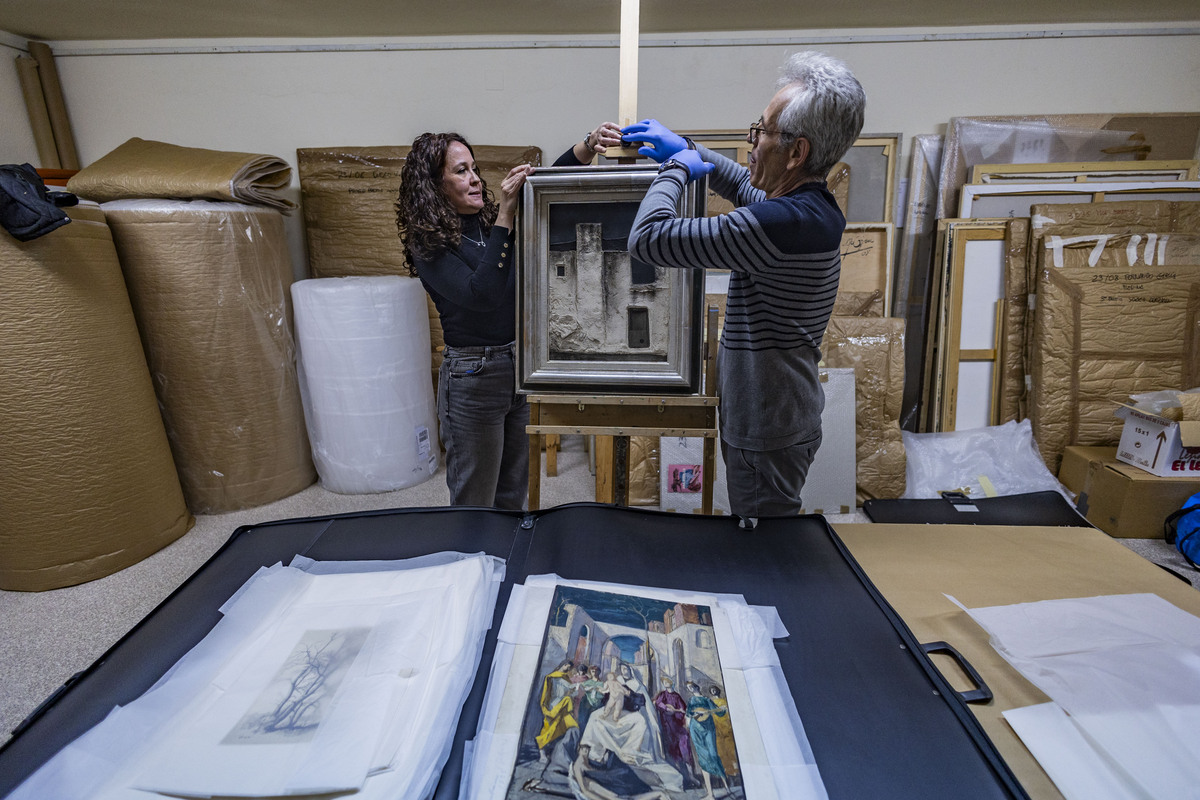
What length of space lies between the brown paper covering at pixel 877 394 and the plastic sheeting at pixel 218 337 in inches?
90.3

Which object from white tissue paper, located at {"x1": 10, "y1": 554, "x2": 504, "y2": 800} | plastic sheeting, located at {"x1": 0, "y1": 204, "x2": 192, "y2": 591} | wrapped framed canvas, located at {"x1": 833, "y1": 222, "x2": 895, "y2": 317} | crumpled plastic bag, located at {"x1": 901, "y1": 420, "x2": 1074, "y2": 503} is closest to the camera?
white tissue paper, located at {"x1": 10, "y1": 554, "x2": 504, "y2": 800}

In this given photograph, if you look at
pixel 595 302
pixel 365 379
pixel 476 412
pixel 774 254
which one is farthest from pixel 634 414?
pixel 365 379

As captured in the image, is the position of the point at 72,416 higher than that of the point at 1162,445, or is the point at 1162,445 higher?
the point at 72,416

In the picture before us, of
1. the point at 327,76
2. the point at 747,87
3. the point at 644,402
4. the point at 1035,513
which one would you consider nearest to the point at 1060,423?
the point at 1035,513

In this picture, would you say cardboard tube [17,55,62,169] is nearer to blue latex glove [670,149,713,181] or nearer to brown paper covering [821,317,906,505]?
blue latex glove [670,149,713,181]

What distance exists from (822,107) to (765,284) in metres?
0.31

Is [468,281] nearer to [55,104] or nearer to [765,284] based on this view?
[765,284]

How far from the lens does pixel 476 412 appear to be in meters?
1.48

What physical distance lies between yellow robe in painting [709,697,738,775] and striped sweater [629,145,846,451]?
67cm

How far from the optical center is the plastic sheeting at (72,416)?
1.66 meters

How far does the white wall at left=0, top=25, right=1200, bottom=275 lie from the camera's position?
8.03ft

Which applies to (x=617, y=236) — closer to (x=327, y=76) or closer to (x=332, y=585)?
(x=332, y=585)

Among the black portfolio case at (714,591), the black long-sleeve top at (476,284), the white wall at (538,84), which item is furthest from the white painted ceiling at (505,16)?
the black portfolio case at (714,591)

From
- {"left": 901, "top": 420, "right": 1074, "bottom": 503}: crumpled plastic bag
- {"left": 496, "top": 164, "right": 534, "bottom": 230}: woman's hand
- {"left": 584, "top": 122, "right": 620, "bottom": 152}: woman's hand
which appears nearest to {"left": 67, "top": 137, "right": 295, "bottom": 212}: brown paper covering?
{"left": 496, "top": 164, "right": 534, "bottom": 230}: woman's hand
